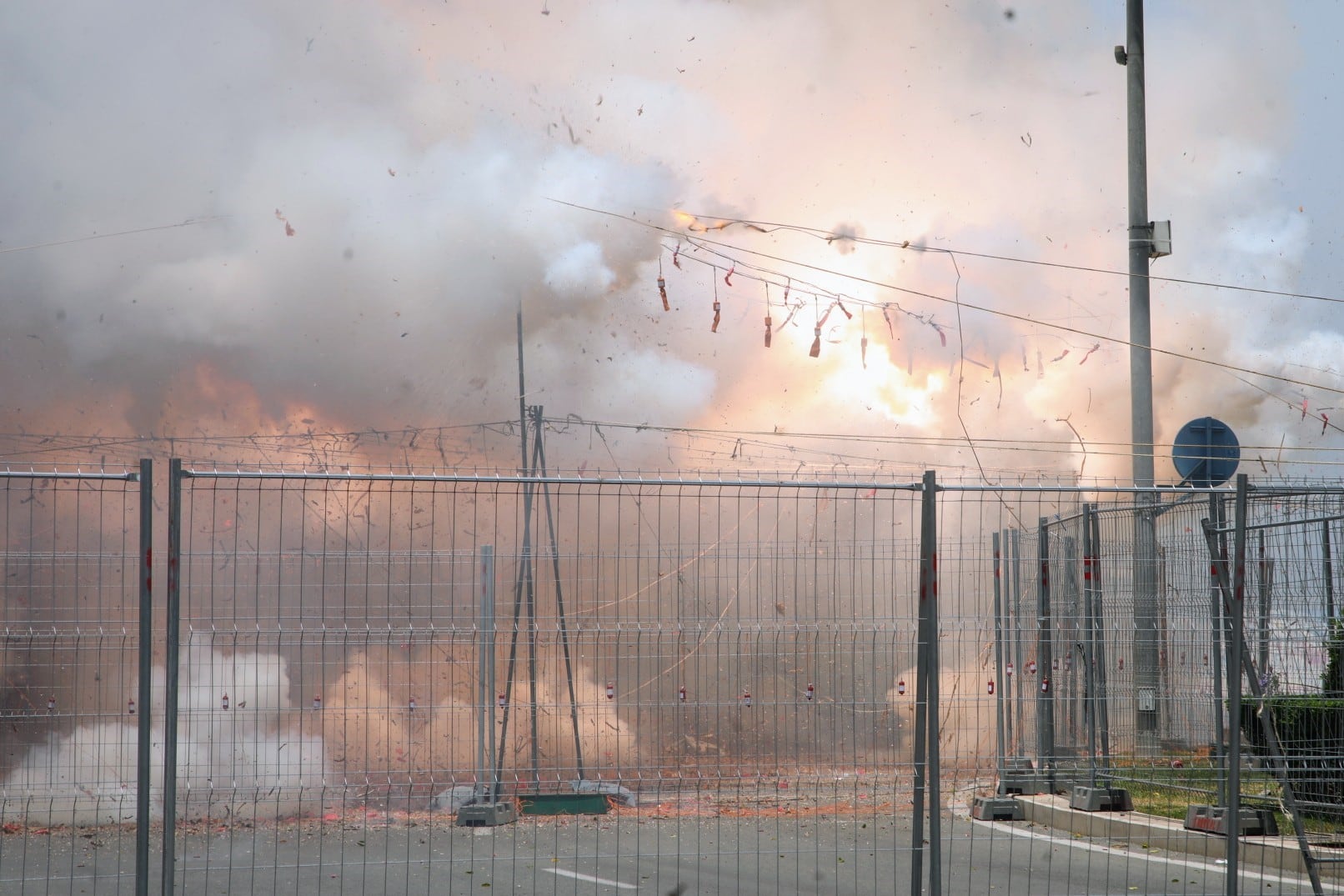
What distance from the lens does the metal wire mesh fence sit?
6020mm

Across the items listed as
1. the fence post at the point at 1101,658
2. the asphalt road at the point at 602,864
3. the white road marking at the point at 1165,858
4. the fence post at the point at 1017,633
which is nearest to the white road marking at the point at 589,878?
the asphalt road at the point at 602,864

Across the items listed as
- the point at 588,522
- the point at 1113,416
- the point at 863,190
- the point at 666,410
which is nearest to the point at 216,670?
the point at 588,522

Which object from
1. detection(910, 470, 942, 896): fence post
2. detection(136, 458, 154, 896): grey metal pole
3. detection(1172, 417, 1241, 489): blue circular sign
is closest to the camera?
detection(136, 458, 154, 896): grey metal pole

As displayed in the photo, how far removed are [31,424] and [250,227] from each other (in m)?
2.91

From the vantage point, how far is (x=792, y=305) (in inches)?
583

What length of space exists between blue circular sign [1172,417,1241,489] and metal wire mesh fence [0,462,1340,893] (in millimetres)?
452

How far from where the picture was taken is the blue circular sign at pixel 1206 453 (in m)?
9.52

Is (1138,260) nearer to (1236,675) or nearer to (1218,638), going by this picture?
(1218,638)

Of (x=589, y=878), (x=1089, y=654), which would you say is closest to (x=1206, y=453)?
(x=1089, y=654)

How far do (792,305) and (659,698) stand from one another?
713 centimetres

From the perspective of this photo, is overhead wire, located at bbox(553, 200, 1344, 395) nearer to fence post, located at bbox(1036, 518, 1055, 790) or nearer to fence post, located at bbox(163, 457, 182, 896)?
fence post, located at bbox(1036, 518, 1055, 790)

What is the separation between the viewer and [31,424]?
12773 mm

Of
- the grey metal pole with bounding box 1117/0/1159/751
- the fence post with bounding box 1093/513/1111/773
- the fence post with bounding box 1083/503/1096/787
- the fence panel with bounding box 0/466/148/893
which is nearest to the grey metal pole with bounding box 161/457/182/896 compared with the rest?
the fence panel with bounding box 0/466/148/893

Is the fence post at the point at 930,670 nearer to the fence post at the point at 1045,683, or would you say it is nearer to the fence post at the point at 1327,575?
the fence post at the point at 1327,575
